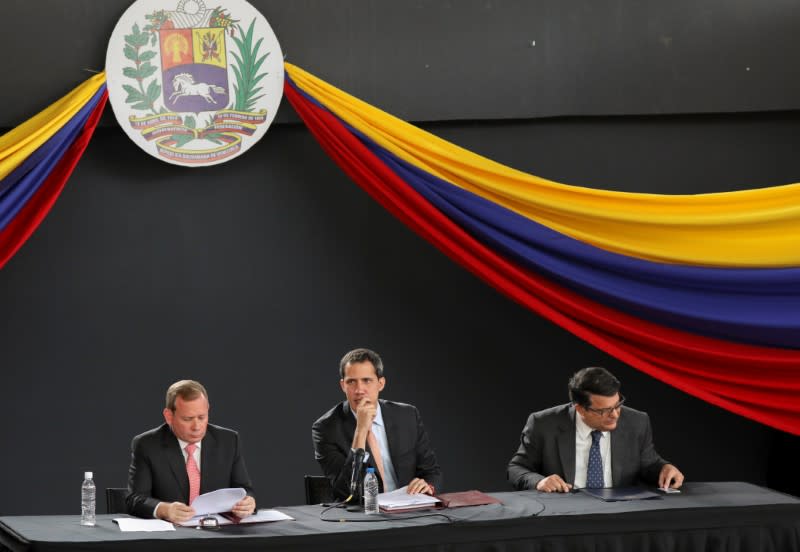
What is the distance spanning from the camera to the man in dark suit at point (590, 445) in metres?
4.34

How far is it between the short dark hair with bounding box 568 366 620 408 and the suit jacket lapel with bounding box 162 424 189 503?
1.44m

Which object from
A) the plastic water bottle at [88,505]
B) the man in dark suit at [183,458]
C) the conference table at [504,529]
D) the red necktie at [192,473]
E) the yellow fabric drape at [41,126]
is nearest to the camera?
the conference table at [504,529]

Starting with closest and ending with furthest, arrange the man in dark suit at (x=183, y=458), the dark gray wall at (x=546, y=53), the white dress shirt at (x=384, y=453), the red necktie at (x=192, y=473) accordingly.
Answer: the man in dark suit at (x=183, y=458) → the red necktie at (x=192, y=473) → the white dress shirt at (x=384, y=453) → the dark gray wall at (x=546, y=53)

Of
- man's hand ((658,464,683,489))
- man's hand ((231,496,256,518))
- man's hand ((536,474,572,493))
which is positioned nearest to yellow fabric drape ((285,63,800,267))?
man's hand ((658,464,683,489))

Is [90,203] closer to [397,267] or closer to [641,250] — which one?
[397,267]

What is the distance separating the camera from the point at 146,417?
5.29m

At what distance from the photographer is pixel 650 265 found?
4.79m

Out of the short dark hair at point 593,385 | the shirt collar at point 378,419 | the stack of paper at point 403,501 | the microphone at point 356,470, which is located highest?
the short dark hair at point 593,385

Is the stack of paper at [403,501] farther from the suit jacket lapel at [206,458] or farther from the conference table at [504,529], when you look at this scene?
the suit jacket lapel at [206,458]

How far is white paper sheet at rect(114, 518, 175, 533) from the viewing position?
3602 mm

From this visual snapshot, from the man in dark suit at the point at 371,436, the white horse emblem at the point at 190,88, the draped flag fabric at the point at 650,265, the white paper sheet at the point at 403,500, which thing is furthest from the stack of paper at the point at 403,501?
the white horse emblem at the point at 190,88

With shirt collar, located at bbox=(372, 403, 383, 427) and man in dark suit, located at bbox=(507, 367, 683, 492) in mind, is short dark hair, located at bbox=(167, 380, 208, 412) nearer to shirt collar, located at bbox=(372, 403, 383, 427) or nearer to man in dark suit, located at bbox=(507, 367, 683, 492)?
shirt collar, located at bbox=(372, 403, 383, 427)

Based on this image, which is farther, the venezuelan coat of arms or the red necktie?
the venezuelan coat of arms

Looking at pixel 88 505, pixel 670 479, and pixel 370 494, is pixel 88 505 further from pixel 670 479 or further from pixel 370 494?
pixel 670 479
